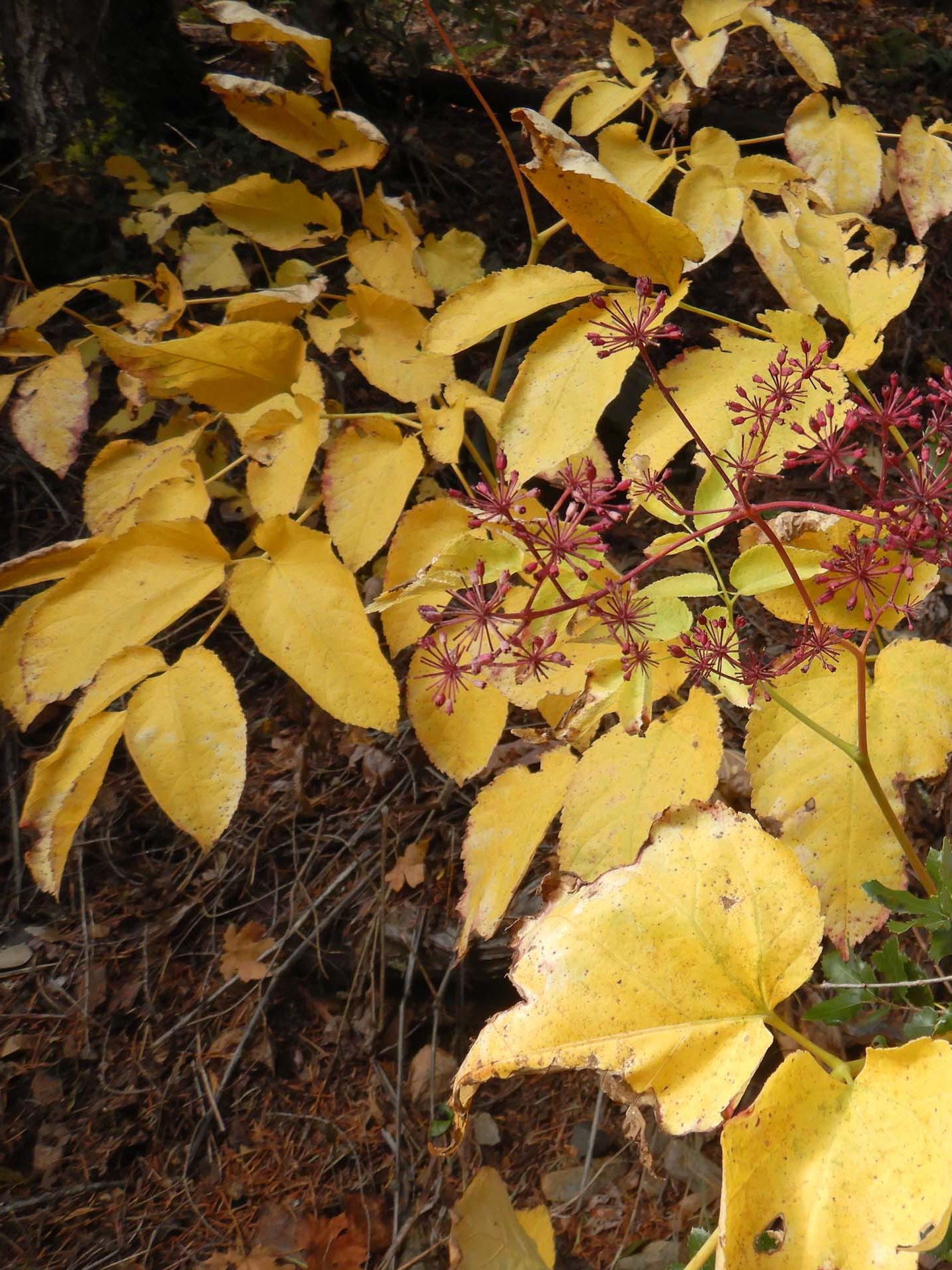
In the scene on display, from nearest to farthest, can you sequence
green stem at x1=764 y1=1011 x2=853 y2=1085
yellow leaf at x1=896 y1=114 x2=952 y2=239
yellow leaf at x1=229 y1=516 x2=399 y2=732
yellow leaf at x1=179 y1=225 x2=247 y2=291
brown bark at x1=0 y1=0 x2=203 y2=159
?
1. green stem at x1=764 y1=1011 x2=853 y2=1085
2. yellow leaf at x1=229 y1=516 x2=399 y2=732
3. yellow leaf at x1=896 y1=114 x2=952 y2=239
4. yellow leaf at x1=179 y1=225 x2=247 y2=291
5. brown bark at x1=0 y1=0 x2=203 y2=159

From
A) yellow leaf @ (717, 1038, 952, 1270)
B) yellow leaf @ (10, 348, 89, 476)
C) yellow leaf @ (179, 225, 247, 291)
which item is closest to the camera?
yellow leaf @ (717, 1038, 952, 1270)

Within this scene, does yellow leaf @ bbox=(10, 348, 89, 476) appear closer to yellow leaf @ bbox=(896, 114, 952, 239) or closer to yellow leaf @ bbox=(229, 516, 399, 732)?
yellow leaf @ bbox=(229, 516, 399, 732)

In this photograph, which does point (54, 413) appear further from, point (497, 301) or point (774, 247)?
point (774, 247)

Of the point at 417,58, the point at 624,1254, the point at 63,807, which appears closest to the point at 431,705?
the point at 63,807

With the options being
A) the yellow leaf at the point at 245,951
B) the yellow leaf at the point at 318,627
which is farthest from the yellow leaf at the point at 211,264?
the yellow leaf at the point at 245,951

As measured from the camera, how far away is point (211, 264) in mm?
1355

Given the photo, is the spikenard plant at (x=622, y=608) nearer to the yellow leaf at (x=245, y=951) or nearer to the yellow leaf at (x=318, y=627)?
the yellow leaf at (x=318, y=627)

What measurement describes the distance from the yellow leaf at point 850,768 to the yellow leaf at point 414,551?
12.9 inches

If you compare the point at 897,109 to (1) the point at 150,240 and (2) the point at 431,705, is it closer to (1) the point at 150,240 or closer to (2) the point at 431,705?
(1) the point at 150,240

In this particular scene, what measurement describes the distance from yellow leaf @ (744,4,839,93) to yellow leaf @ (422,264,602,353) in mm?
410

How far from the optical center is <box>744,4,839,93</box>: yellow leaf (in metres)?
0.94

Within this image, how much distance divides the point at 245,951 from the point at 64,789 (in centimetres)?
78

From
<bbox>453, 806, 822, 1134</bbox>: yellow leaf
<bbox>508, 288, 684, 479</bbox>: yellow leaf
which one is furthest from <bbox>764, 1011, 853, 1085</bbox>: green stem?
<bbox>508, 288, 684, 479</bbox>: yellow leaf

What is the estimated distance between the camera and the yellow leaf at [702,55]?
0.97 meters
